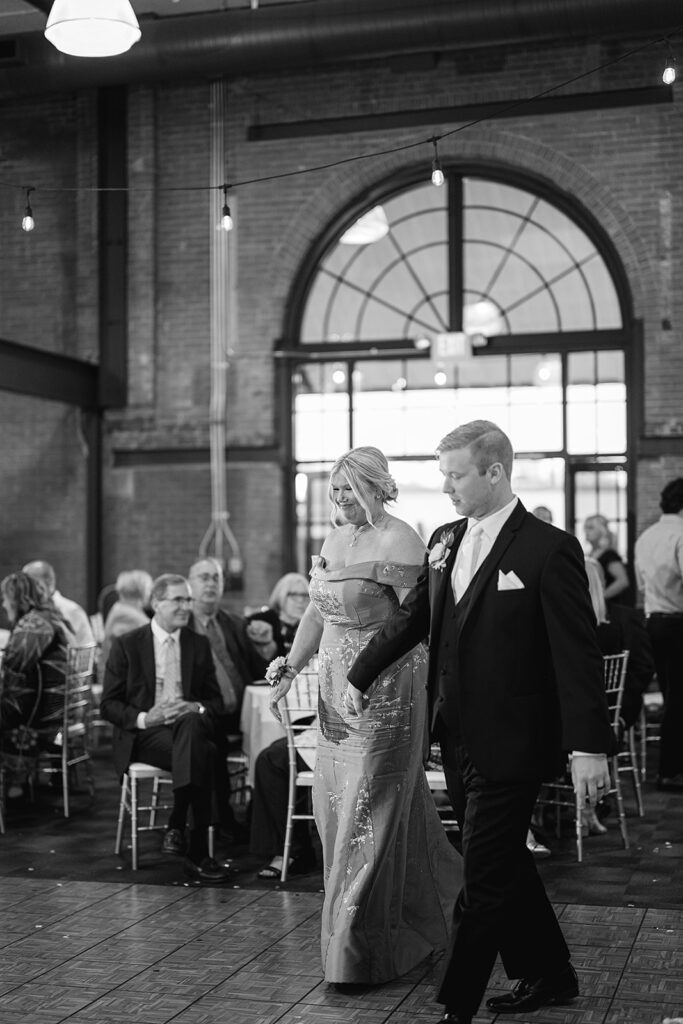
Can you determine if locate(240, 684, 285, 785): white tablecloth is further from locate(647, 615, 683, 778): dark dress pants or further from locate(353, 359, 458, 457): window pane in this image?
locate(353, 359, 458, 457): window pane

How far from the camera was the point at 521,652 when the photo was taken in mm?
3463

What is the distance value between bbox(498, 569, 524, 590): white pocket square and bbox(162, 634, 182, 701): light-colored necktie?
3.21 metres

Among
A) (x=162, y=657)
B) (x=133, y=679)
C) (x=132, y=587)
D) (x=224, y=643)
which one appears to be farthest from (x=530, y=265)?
(x=133, y=679)

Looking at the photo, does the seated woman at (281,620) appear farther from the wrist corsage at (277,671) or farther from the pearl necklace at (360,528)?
the pearl necklace at (360,528)

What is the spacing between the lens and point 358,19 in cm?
993

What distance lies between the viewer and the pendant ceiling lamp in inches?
241

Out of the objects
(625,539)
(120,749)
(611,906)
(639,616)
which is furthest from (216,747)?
(625,539)

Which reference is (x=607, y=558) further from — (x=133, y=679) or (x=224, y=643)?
(x=133, y=679)

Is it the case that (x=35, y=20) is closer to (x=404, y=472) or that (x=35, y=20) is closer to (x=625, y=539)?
(x=404, y=472)

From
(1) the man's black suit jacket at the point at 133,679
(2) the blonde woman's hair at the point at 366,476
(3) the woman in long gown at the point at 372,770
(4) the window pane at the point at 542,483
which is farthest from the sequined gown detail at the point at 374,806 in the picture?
(4) the window pane at the point at 542,483

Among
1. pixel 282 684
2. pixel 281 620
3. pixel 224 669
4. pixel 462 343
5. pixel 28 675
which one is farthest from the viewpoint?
pixel 462 343

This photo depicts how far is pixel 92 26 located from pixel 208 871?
407 cm

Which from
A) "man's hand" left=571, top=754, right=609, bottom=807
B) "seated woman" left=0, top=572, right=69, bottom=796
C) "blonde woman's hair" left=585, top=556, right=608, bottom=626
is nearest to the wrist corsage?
"man's hand" left=571, top=754, right=609, bottom=807

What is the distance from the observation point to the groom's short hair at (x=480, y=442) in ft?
11.6
